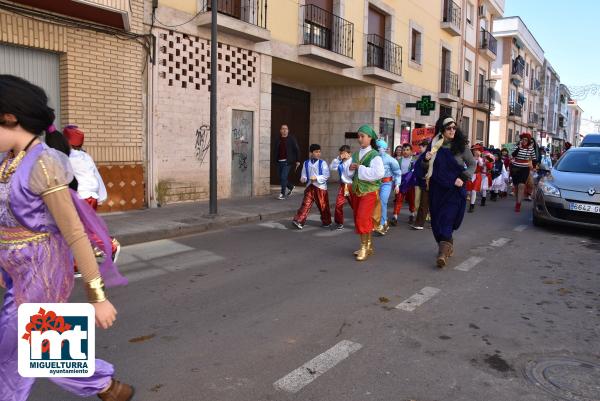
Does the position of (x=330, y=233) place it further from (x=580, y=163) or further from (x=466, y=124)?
(x=466, y=124)

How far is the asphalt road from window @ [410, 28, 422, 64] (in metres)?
15.9

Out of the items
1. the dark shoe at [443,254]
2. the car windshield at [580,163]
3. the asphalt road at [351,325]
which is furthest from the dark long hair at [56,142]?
the car windshield at [580,163]

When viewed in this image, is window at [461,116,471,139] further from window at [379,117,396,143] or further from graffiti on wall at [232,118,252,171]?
graffiti on wall at [232,118,252,171]

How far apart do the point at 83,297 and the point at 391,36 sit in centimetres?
1679

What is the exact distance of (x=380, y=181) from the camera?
6.74 m

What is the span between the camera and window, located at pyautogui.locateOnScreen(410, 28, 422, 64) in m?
21.3

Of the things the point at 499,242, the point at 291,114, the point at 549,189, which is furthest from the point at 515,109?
the point at 499,242

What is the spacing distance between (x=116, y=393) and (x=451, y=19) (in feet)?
81.9

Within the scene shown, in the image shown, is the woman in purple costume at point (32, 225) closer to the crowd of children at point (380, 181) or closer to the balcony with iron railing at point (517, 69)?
the crowd of children at point (380, 181)

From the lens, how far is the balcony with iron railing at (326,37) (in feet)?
46.7

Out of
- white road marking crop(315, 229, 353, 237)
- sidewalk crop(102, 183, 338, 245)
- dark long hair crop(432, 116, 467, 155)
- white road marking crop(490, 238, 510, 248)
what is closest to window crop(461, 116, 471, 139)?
sidewalk crop(102, 183, 338, 245)

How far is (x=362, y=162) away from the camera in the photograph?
21.7 ft

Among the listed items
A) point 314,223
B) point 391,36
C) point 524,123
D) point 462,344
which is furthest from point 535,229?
point 524,123

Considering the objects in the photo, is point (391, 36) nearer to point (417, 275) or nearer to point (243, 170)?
point (243, 170)
